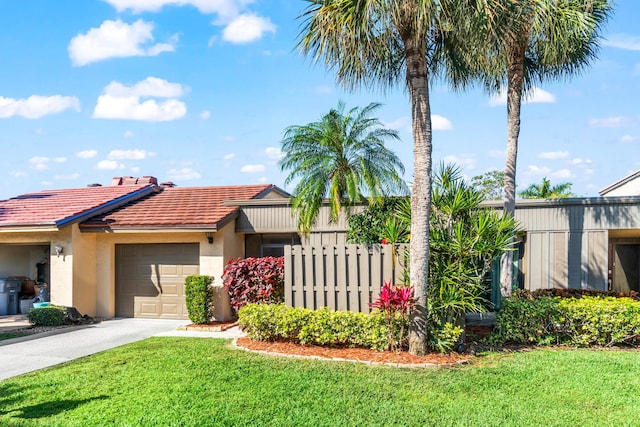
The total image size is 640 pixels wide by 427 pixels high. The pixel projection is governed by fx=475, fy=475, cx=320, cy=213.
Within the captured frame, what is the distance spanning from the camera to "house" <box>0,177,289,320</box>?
42.2 feet

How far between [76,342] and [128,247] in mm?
4109

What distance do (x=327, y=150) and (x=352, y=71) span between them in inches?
104

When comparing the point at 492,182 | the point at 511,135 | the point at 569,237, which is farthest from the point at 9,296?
the point at 492,182

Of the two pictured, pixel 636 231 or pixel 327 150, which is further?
pixel 636 231

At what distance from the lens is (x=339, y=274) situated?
9461 mm

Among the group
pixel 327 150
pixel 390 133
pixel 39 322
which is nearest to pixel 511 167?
pixel 390 133

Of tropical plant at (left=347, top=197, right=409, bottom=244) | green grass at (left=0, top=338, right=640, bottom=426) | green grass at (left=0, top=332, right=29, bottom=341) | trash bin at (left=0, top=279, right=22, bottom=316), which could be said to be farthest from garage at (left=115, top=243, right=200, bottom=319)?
green grass at (left=0, top=338, right=640, bottom=426)

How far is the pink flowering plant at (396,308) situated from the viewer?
8086 millimetres

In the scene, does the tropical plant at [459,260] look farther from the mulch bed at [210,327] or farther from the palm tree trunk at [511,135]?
the mulch bed at [210,327]

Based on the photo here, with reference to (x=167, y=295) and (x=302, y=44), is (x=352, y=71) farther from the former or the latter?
(x=167, y=295)

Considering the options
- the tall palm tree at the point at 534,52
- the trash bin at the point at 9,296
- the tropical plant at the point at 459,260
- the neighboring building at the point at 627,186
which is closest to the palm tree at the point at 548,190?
the neighboring building at the point at 627,186

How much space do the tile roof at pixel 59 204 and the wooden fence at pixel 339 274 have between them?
6.94 metres

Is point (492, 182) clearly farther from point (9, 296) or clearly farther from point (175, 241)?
point (9, 296)

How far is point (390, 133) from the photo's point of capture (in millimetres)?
11500
